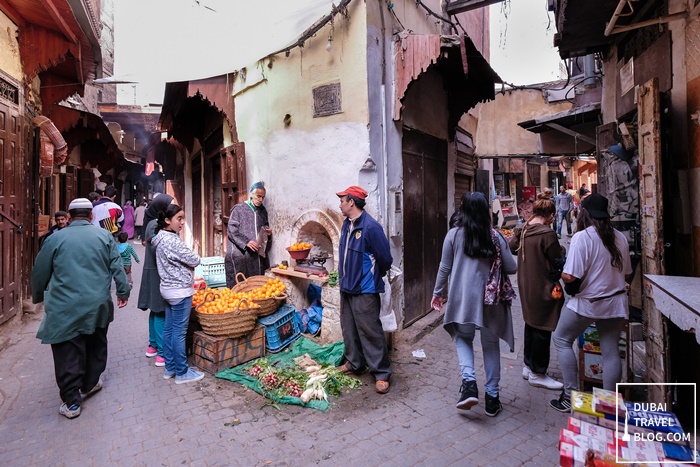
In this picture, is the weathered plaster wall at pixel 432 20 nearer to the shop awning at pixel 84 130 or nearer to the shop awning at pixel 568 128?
the shop awning at pixel 568 128

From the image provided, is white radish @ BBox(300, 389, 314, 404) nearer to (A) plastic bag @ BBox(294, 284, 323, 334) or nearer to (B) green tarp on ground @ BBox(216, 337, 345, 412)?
(B) green tarp on ground @ BBox(216, 337, 345, 412)

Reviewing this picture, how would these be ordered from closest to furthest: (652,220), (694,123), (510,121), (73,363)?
1. (694,123)
2. (652,220)
3. (73,363)
4. (510,121)

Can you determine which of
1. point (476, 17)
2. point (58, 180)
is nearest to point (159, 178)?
point (58, 180)

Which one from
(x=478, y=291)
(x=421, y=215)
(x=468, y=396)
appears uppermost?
(x=421, y=215)

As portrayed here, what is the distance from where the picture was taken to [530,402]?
12.5 feet

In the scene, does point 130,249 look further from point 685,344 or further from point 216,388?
point 685,344

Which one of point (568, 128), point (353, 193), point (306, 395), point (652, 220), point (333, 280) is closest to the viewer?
point (652, 220)

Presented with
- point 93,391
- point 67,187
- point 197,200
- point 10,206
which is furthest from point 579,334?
point 67,187

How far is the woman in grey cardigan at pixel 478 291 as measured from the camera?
11.2 ft

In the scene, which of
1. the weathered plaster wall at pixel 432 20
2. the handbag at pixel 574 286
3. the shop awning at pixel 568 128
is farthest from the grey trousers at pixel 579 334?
the shop awning at pixel 568 128

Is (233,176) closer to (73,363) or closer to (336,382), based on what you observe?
(73,363)

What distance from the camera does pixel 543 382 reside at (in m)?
4.10

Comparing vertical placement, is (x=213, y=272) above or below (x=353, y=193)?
below

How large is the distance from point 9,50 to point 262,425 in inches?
248
